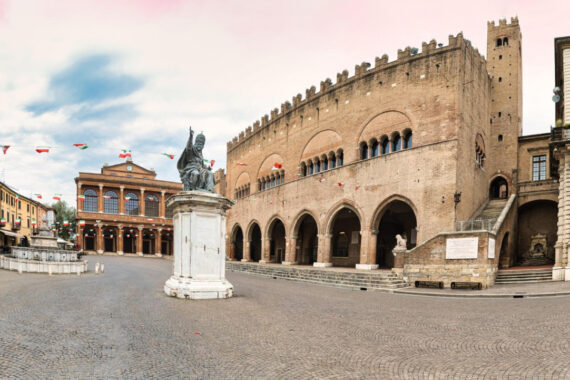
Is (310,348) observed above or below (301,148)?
below

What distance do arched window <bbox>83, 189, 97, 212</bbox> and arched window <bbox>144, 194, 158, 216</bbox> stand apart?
675 cm

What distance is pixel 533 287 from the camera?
12.9 m

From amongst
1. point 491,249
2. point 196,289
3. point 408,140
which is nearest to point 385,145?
point 408,140

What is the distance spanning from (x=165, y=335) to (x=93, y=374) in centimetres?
161

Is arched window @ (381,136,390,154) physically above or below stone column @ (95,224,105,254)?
above

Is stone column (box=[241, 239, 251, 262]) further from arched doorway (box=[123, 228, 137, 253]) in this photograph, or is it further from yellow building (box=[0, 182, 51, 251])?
yellow building (box=[0, 182, 51, 251])

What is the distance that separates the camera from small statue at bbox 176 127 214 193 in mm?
9539

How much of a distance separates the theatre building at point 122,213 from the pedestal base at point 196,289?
42.5 meters

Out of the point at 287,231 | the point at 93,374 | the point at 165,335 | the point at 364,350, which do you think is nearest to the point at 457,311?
the point at 364,350

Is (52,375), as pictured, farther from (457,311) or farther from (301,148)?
(301,148)

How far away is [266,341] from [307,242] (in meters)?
25.9

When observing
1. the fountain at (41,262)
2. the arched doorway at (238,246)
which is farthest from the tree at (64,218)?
the fountain at (41,262)

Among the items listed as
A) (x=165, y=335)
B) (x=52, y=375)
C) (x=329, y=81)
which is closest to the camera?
(x=52, y=375)

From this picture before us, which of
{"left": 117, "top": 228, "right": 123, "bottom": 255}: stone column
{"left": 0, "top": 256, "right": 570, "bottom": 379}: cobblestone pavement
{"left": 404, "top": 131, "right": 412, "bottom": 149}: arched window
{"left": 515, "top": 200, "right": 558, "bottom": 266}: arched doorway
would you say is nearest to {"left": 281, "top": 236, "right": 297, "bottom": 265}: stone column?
{"left": 404, "top": 131, "right": 412, "bottom": 149}: arched window
